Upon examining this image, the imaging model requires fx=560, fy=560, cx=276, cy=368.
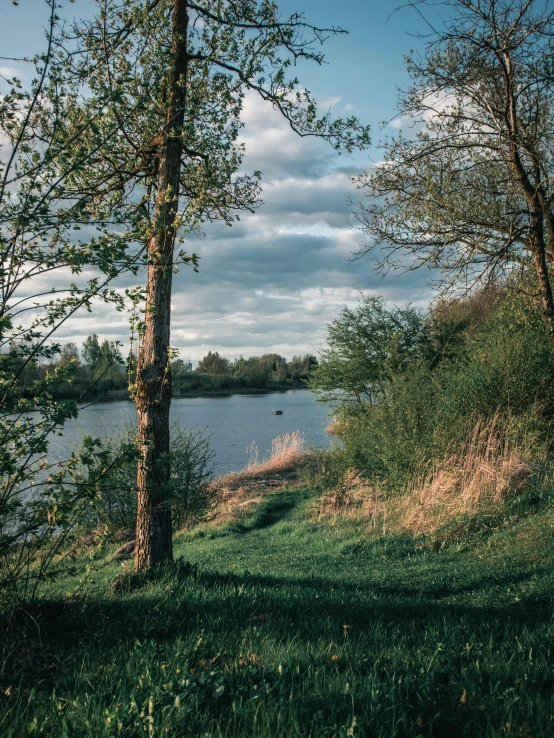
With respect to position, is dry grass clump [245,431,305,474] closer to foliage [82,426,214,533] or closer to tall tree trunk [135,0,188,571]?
foliage [82,426,214,533]

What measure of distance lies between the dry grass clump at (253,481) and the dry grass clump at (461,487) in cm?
542

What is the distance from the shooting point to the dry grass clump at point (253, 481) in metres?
17.8

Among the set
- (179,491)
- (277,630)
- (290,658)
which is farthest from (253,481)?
(290,658)

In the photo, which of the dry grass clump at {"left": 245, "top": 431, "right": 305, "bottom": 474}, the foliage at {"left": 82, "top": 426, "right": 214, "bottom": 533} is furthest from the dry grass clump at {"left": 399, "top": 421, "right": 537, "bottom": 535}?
the dry grass clump at {"left": 245, "top": 431, "right": 305, "bottom": 474}

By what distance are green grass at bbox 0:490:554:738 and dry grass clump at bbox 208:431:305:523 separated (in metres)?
10.9

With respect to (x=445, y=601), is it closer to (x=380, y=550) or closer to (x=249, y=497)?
(x=380, y=550)

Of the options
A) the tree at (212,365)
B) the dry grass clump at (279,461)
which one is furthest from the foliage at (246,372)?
the dry grass clump at (279,461)

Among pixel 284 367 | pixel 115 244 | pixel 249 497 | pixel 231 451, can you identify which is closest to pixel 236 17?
pixel 115 244

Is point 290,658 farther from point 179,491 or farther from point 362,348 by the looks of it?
point 362,348

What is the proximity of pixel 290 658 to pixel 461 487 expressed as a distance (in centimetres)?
783

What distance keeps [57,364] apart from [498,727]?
4.07 meters

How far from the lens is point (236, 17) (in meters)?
7.87

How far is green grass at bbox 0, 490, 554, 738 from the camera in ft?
9.00

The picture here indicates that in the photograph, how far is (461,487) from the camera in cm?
1047
